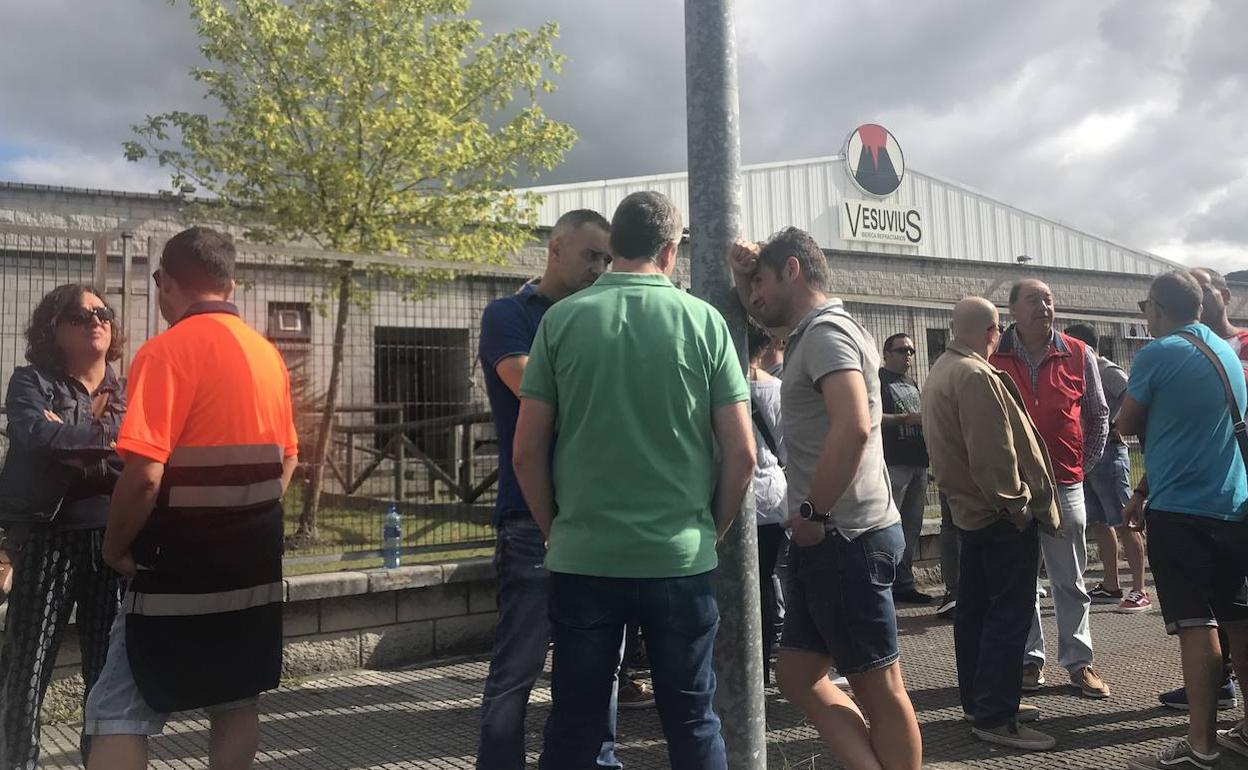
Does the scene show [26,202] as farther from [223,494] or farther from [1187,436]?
[1187,436]

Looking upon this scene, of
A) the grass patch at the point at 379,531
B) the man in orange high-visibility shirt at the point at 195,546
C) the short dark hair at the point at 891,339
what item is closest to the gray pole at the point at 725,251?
the man in orange high-visibility shirt at the point at 195,546

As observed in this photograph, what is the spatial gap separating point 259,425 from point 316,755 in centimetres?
213

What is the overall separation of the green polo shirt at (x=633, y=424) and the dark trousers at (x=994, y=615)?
95.4 inches

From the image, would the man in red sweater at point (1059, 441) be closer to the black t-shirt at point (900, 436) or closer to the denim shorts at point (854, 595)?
the black t-shirt at point (900, 436)

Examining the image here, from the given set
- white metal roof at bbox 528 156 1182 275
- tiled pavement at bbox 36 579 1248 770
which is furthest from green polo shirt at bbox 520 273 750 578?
white metal roof at bbox 528 156 1182 275

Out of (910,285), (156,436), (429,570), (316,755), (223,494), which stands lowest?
(316,755)

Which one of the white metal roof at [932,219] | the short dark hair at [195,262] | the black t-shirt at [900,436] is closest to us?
the short dark hair at [195,262]

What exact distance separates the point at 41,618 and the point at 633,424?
2.53 metres

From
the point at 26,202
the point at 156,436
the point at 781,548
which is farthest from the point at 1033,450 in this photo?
the point at 26,202

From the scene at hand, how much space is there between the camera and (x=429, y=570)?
20.1ft

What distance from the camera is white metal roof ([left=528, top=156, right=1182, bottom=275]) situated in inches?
973

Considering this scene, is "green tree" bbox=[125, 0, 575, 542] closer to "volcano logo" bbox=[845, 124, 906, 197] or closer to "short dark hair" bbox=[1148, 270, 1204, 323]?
"short dark hair" bbox=[1148, 270, 1204, 323]

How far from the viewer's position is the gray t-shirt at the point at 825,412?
3059mm

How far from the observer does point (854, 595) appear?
10.1 ft
